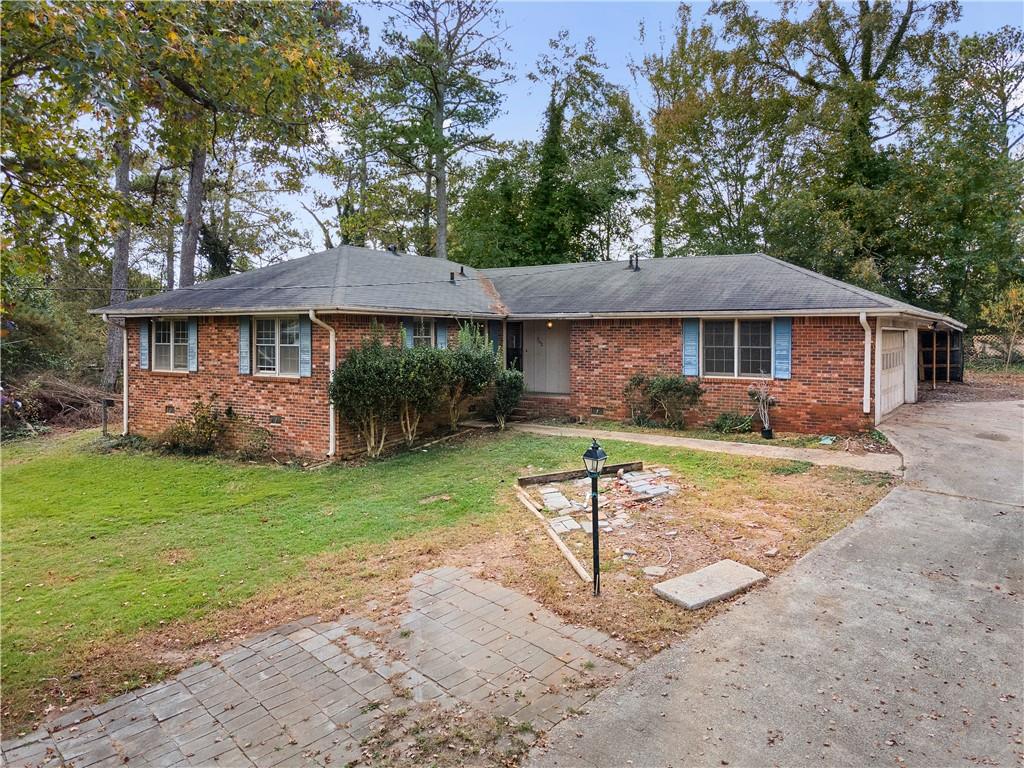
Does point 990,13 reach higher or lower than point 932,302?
higher

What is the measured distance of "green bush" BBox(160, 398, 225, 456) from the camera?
1209cm

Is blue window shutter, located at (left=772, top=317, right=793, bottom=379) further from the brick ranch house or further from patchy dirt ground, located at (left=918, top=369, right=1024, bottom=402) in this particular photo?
patchy dirt ground, located at (left=918, top=369, right=1024, bottom=402)

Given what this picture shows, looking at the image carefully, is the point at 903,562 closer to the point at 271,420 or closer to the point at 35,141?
the point at 35,141

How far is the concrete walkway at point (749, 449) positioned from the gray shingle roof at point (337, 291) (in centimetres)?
353

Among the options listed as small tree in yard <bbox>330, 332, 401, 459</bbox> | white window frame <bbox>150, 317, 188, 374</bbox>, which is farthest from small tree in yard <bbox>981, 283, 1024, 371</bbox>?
white window frame <bbox>150, 317, 188, 374</bbox>

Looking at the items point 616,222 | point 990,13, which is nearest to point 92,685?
point 616,222

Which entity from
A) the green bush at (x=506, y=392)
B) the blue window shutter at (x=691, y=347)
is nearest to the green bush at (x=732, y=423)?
the blue window shutter at (x=691, y=347)

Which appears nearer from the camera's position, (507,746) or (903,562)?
(507,746)

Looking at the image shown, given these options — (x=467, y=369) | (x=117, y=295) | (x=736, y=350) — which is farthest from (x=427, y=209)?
(x=736, y=350)

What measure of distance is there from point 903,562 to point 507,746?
14.1ft

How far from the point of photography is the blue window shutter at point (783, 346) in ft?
38.6

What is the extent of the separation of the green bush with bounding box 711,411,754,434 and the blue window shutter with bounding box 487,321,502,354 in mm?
5551

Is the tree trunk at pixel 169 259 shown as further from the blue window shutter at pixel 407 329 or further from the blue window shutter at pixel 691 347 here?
the blue window shutter at pixel 691 347

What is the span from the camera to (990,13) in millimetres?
23828
